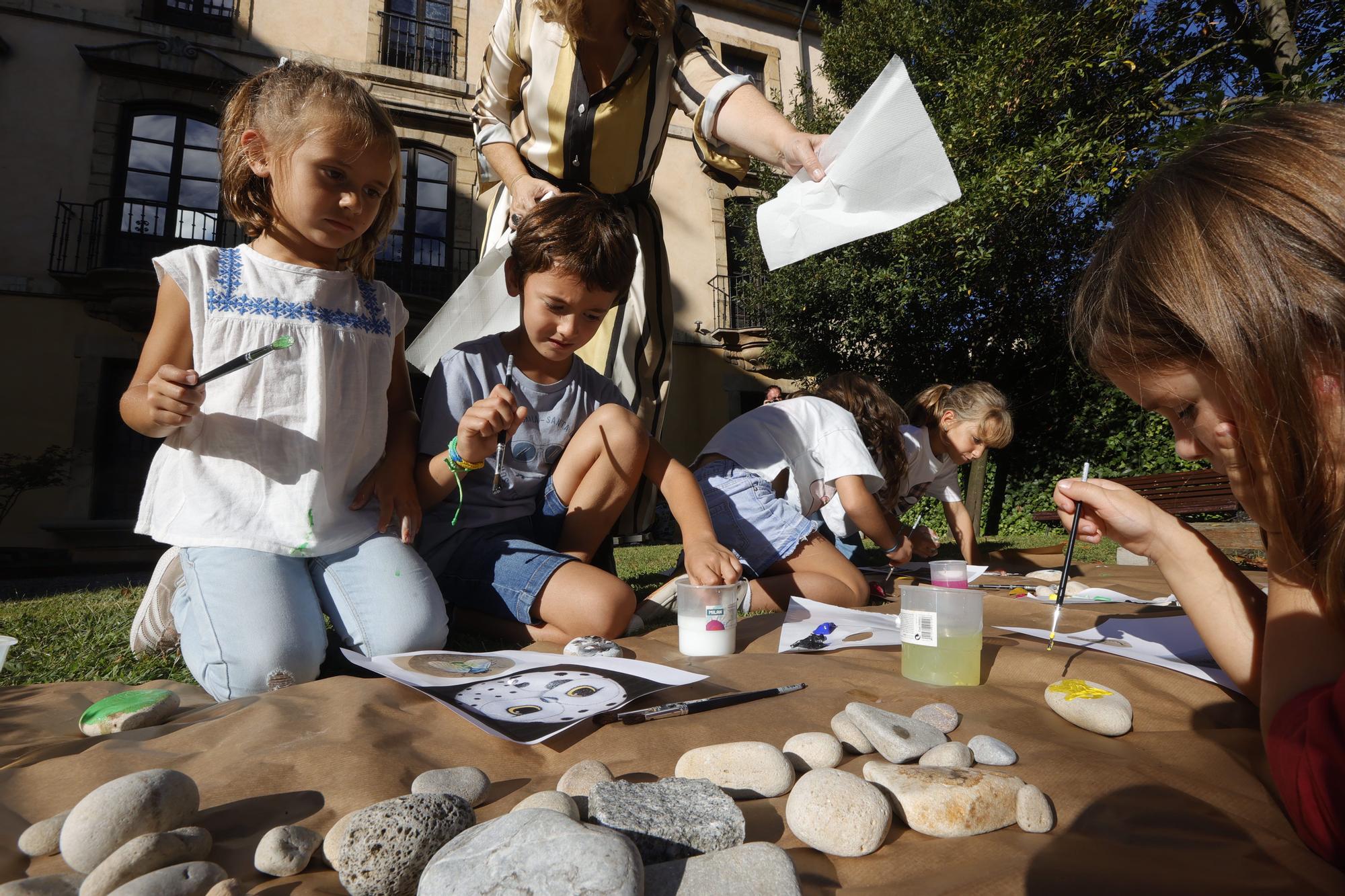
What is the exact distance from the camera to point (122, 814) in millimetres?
846

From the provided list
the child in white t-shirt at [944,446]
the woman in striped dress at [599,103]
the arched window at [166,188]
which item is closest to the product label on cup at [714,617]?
the woman in striped dress at [599,103]

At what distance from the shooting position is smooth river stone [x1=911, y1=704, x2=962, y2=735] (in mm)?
1239

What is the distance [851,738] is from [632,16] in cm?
226

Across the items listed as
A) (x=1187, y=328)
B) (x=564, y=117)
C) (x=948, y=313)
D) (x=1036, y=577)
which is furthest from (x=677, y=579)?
(x=948, y=313)

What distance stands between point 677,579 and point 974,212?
278 inches

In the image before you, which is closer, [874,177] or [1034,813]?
[1034,813]

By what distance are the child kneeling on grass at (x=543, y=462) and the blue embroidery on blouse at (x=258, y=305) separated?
34 centimetres

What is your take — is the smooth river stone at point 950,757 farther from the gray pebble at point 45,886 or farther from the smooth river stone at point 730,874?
the gray pebble at point 45,886

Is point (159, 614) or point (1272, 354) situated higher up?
point (1272, 354)

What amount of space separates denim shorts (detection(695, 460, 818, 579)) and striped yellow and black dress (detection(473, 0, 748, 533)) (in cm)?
88

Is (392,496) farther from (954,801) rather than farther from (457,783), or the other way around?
(954,801)

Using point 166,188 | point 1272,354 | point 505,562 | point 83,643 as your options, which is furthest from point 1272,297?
point 166,188

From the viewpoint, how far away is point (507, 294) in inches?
101

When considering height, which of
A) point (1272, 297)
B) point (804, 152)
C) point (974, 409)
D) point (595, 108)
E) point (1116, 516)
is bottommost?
point (1116, 516)
